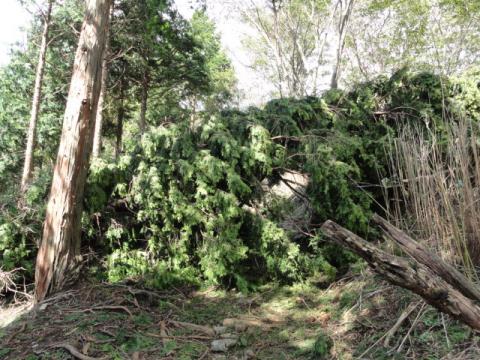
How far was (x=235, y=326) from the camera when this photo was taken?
3.46m

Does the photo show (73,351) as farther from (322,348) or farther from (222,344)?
(322,348)

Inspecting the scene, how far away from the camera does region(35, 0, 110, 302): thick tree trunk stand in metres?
3.82

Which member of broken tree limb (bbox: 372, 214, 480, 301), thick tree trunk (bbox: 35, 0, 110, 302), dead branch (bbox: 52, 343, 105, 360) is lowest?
dead branch (bbox: 52, 343, 105, 360)

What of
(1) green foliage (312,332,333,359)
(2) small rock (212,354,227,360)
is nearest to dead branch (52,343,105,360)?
(2) small rock (212,354,227,360)

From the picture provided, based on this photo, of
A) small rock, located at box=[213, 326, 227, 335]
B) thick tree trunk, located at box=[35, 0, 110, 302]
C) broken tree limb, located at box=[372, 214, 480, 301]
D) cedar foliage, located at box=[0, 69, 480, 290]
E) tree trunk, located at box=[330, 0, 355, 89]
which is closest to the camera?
broken tree limb, located at box=[372, 214, 480, 301]

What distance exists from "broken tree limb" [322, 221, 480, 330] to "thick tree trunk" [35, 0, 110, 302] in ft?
10.0

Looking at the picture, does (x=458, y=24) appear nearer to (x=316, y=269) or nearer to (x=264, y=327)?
(x=316, y=269)

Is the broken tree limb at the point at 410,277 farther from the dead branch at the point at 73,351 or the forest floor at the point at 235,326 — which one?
the dead branch at the point at 73,351

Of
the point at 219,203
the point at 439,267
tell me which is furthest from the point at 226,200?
the point at 439,267

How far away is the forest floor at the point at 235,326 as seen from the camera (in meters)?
2.60

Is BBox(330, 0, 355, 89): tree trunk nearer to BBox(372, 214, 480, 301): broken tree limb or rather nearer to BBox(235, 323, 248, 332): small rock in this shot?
BBox(235, 323, 248, 332): small rock

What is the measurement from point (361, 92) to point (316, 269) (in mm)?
2846

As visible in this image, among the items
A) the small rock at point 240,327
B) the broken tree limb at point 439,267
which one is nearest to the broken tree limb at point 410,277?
the broken tree limb at point 439,267

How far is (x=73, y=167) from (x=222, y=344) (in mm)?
2396
